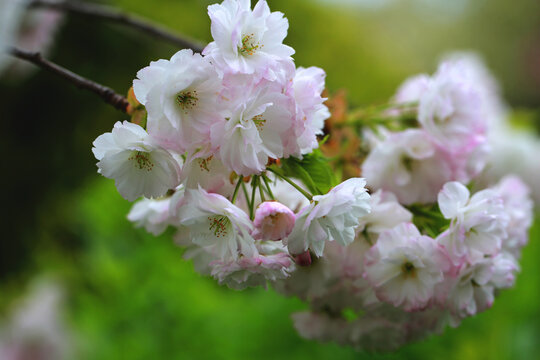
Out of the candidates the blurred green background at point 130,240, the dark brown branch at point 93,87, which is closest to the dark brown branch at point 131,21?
the dark brown branch at point 93,87

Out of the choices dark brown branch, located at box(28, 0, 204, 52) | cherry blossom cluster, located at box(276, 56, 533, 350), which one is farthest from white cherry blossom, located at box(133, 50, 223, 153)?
dark brown branch, located at box(28, 0, 204, 52)

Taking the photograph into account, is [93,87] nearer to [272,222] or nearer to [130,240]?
[272,222]

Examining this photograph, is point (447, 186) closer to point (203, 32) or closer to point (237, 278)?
point (237, 278)

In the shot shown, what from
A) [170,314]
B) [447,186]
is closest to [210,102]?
[447,186]

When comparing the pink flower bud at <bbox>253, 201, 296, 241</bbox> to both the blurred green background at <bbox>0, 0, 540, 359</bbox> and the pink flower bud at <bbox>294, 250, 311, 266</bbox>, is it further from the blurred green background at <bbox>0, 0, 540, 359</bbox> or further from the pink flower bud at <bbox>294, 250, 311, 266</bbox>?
the blurred green background at <bbox>0, 0, 540, 359</bbox>

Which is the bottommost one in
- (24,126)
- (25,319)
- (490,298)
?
(25,319)

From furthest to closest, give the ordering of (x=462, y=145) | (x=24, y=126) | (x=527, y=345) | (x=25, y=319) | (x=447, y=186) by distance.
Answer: (x=24, y=126) < (x=25, y=319) < (x=527, y=345) < (x=462, y=145) < (x=447, y=186)
